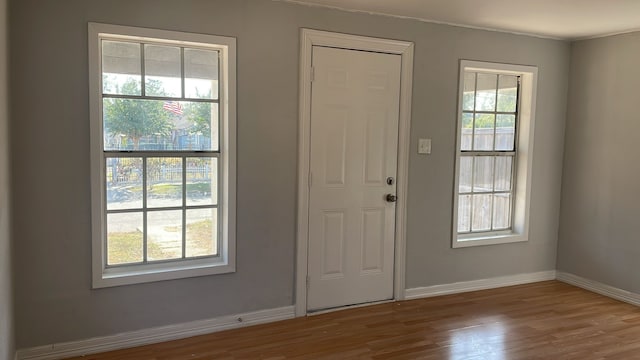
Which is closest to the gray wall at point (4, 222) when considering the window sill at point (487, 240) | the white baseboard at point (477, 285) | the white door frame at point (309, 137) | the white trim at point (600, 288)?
the white door frame at point (309, 137)

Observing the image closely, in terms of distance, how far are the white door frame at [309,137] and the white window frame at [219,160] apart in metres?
0.52

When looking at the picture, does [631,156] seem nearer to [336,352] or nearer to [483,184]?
[483,184]

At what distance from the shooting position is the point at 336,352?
3062 mm

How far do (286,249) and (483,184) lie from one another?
82.2 inches

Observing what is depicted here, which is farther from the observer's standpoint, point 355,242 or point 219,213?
point 355,242

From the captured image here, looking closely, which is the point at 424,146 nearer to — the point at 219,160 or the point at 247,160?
the point at 247,160

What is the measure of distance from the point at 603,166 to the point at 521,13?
69.6 inches

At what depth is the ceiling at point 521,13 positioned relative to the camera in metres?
3.33

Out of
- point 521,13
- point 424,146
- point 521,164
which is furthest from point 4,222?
point 521,164

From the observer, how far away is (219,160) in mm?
A: 3344

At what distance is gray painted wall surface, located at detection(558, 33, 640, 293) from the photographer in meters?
4.13

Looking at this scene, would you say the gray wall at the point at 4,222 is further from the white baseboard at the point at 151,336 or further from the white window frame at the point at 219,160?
the white window frame at the point at 219,160

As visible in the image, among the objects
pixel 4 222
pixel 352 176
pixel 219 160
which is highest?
pixel 219 160

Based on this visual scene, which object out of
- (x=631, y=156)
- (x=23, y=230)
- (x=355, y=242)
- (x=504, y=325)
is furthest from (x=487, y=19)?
(x=23, y=230)
